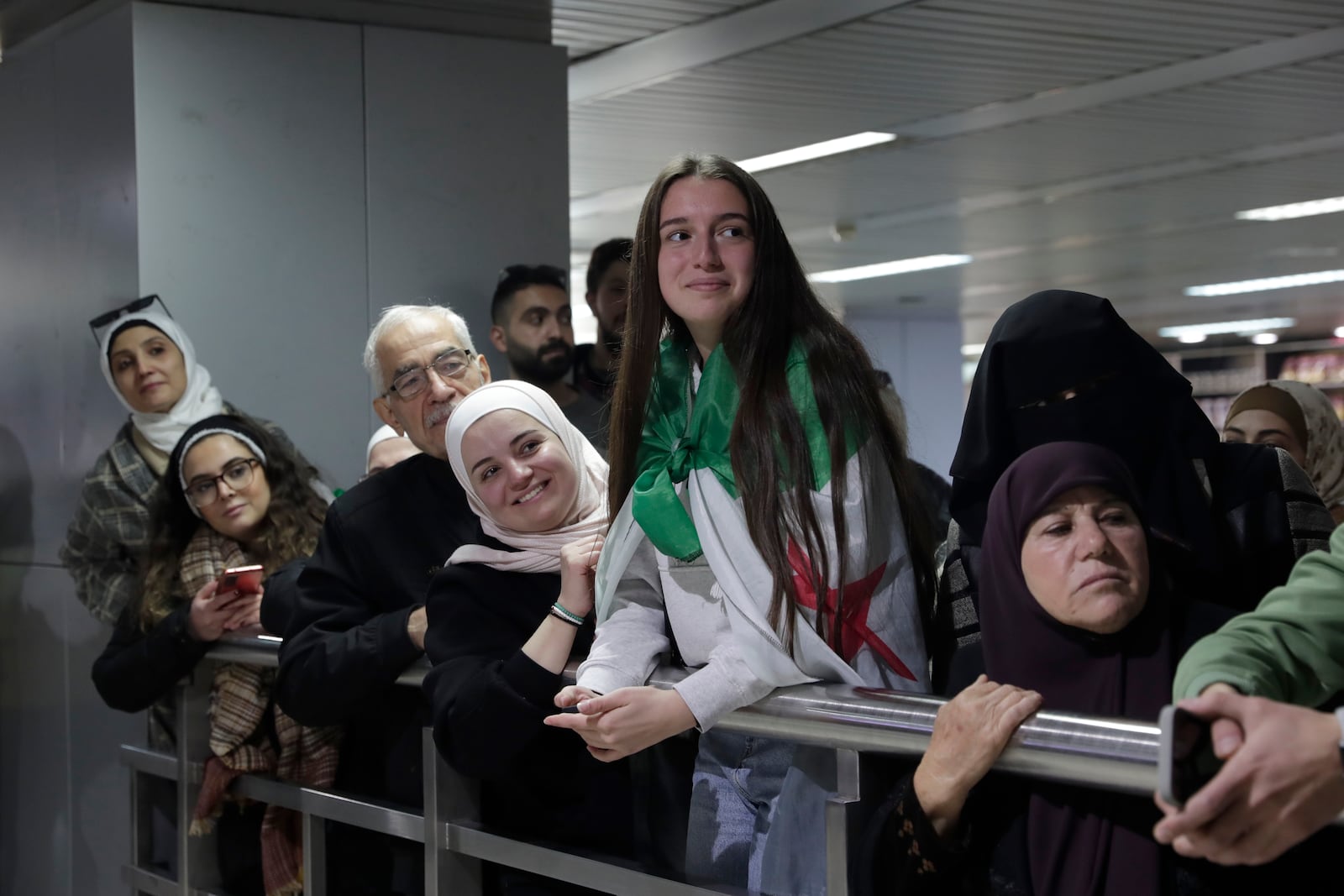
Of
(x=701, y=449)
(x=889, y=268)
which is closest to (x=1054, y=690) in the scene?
(x=701, y=449)

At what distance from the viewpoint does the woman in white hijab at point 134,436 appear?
175 inches

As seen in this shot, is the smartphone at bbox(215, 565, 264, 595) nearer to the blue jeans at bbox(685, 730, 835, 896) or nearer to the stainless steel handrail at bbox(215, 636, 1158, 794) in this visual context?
the stainless steel handrail at bbox(215, 636, 1158, 794)

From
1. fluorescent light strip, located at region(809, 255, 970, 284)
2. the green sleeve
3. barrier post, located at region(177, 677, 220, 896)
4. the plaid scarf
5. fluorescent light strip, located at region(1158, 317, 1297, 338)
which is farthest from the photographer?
fluorescent light strip, located at region(1158, 317, 1297, 338)

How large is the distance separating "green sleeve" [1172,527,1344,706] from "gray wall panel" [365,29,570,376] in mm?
4052

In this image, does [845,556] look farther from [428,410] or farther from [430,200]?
[430,200]

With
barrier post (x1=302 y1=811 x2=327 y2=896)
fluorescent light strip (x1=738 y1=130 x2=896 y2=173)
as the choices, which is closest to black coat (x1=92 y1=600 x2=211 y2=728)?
barrier post (x1=302 y1=811 x2=327 y2=896)

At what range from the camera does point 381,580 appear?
3.00 m

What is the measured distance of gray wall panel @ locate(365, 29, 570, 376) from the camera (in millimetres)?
5238

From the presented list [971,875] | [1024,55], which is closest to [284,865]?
[971,875]

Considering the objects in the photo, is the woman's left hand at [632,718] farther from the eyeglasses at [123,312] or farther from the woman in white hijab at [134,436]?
the eyeglasses at [123,312]

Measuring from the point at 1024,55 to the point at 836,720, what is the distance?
16.6ft

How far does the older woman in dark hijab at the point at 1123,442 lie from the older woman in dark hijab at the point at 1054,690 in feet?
0.55

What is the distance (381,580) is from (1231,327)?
20111 mm

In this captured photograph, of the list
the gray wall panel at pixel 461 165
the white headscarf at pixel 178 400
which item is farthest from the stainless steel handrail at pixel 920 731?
the gray wall panel at pixel 461 165
